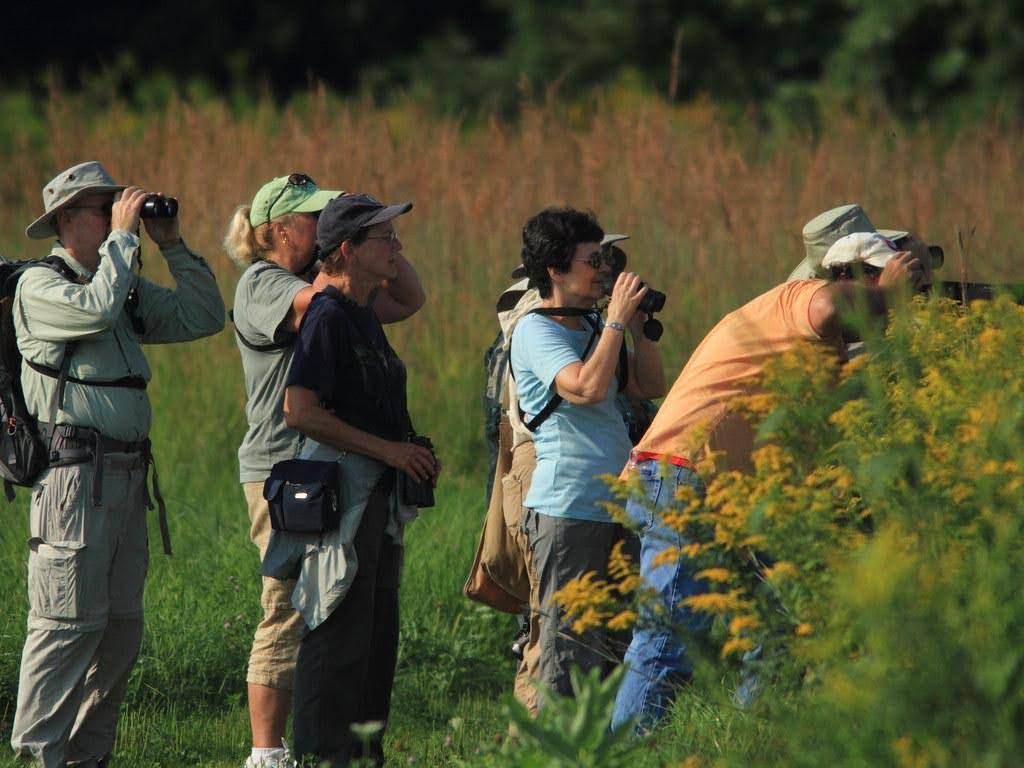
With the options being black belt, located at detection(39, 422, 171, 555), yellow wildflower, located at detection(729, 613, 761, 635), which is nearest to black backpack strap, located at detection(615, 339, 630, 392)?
black belt, located at detection(39, 422, 171, 555)

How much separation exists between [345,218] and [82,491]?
104 centimetres

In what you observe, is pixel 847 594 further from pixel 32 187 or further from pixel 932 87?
pixel 932 87

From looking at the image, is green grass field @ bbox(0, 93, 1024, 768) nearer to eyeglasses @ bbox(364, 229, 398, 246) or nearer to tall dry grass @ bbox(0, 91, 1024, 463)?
tall dry grass @ bbox(0, 91, 1024, 463)

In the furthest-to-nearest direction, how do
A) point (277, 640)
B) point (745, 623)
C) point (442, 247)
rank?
point (442, 247) → point (277, 640) → point (745, 623)

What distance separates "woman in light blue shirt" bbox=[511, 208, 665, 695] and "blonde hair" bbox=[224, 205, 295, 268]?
2.59 ft

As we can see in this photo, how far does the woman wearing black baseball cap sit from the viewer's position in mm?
4465

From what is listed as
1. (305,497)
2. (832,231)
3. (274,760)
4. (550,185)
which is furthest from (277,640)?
(550,185)

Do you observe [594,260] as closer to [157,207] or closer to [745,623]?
[157,207]

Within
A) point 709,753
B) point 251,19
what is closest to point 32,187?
point 709,753

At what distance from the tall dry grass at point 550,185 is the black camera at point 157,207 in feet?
10.4

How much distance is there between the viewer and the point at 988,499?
9.32 feet

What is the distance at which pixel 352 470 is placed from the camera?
15.1ft

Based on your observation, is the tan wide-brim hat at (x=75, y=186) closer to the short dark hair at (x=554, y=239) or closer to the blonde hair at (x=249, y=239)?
the blonde hair at (x=249, y=239)

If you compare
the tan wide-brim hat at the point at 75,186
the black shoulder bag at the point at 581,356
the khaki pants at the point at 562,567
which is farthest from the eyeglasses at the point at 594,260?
the tan wide-brim hat at the point at 75,186
